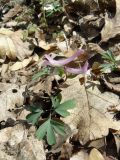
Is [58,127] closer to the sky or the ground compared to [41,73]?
closer to the ground

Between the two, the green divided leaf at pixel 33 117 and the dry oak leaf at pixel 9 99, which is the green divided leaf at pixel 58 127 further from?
the dry oak leaf at pixel 9 99

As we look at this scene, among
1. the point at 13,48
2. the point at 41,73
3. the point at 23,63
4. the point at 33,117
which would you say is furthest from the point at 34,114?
the point at 13,48

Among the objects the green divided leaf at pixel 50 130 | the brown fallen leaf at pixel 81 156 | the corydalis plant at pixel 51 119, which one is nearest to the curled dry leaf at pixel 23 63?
the corydalis plant at pixel 51 119

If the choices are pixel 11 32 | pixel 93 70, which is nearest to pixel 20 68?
pixel 11 32

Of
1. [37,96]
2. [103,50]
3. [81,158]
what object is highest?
[103,50]

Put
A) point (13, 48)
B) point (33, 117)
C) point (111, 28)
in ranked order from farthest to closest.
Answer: point (13, 48), point (111, 28), point (33, 117)

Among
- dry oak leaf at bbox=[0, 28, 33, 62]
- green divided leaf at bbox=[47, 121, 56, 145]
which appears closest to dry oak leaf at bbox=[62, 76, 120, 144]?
green divided leaf at bbox=[47, 121, 56, 145]

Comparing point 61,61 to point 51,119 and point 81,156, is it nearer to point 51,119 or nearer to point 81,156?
point 51,119

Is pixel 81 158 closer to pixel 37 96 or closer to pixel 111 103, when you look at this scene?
pixel 111 103
